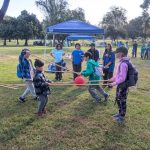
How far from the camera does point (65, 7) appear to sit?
232ft

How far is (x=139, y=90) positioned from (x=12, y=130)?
6.73 meters

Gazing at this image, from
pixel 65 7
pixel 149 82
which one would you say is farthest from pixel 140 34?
pixel 149 82

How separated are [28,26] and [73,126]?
223ft

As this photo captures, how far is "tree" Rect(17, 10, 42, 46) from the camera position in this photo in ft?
241

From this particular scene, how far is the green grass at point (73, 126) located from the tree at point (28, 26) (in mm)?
64050

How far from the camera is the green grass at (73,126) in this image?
258 inches

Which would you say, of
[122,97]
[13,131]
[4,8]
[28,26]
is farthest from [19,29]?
[13,131]

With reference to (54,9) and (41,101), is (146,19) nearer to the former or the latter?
(54,9)

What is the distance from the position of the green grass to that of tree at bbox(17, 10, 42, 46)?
64050 mm

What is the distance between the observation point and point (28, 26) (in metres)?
73.5

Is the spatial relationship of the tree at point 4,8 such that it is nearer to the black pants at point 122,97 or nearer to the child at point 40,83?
the child at point 40,83

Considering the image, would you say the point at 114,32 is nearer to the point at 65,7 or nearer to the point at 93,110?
the point at 65,7

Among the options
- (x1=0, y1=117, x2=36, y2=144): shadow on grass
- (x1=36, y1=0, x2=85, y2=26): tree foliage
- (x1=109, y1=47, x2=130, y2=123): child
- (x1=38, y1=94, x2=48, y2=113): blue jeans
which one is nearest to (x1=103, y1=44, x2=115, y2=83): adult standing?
(x1=109, y1=47, x2=130, y2=123): child

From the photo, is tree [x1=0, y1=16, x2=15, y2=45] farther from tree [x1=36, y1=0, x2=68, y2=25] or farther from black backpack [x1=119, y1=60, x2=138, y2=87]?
black backpack [x1=119, y1=60, x2=138, y2=87]
